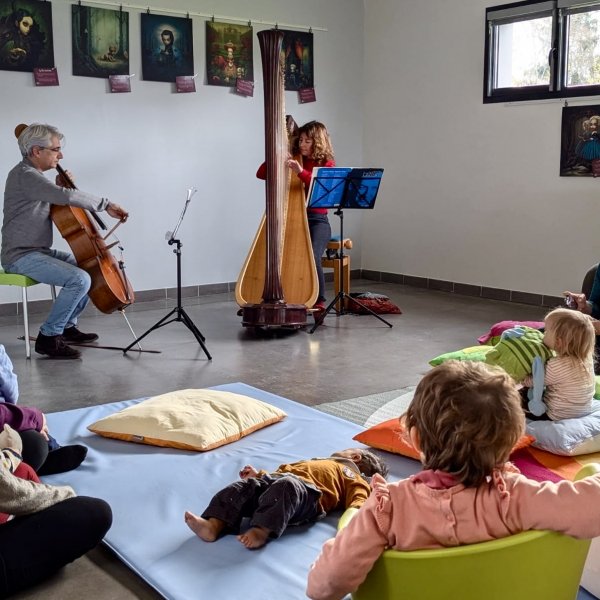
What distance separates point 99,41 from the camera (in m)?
6.75

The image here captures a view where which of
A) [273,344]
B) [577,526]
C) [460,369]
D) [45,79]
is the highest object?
[45,79]

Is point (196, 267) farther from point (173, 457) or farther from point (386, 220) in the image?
point (173, 457)

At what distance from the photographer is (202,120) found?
743cm

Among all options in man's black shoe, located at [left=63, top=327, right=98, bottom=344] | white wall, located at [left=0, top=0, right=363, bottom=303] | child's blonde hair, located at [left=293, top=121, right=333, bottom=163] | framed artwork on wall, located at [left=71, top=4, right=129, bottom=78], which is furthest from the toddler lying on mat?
framed artwork on wall, located at [left=71, top=4, right=129, bottom=78]

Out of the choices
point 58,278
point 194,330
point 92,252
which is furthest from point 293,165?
point 58,278

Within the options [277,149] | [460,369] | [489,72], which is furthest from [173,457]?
[489,72]

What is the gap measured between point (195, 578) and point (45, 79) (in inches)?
199

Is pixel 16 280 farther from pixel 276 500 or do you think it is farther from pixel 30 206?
pixel 276 500

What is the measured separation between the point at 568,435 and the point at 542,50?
15.2 ft

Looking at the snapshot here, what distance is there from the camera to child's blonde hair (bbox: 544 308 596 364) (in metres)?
3.19

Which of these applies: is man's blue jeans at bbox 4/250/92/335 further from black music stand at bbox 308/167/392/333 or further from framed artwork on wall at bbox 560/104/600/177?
framed artwork on wall at bbox 560/104/600/177

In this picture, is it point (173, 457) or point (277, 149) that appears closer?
point (173, 457)

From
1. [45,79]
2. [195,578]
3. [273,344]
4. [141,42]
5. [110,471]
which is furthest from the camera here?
[141,42]

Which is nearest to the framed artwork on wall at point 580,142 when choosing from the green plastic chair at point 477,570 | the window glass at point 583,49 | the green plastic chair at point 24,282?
the window glass at point 583,49
